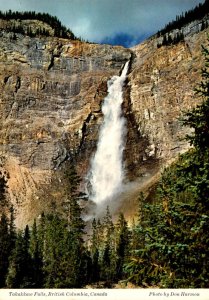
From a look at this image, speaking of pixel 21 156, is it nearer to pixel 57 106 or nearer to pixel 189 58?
pixel 57 106

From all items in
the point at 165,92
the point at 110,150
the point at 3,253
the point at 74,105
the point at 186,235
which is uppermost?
the point at 165,92

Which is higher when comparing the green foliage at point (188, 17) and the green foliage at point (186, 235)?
the green foliage at point (188, 17)

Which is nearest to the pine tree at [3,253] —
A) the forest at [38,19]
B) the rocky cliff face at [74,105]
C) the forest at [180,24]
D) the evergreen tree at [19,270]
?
the evergreen tree at [19,270]

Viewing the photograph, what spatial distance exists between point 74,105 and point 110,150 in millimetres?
15202

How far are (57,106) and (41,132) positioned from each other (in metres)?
8.22

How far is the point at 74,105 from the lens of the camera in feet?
347

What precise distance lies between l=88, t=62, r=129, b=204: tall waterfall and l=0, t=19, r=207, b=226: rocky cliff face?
1.59 meters

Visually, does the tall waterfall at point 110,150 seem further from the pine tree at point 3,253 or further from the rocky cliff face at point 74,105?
the pine tree at point 3,253

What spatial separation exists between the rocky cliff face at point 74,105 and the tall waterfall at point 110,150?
62.7 inches

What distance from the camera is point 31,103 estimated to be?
104438mm

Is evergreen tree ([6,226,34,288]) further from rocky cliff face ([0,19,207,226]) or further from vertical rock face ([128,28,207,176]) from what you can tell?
vertical rock face ([128,28,207,176])

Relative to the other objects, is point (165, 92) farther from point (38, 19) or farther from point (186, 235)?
point (186, 235)

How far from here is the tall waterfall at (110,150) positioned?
92625mm

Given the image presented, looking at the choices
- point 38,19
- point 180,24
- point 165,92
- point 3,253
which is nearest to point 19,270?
point 3,253
